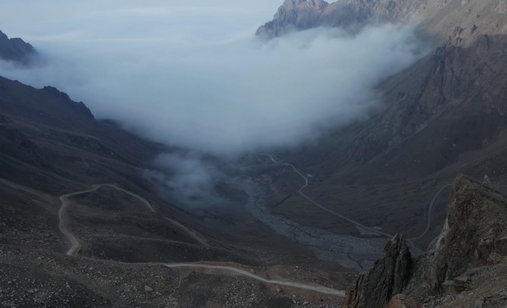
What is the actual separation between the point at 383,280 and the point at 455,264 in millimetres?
5727

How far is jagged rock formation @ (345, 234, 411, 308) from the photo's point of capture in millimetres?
35934

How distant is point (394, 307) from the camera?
2909 cm

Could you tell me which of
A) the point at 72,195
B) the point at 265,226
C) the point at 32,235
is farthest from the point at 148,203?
the point at 265,226

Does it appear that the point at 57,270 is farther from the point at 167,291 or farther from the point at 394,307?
the point at 394,307

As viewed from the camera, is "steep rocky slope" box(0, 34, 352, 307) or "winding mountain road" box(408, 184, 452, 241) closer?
"steep rocky slope" box(0, 34, 352, 307)

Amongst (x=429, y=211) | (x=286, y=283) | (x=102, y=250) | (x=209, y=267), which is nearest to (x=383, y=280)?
(x=286, y=283)

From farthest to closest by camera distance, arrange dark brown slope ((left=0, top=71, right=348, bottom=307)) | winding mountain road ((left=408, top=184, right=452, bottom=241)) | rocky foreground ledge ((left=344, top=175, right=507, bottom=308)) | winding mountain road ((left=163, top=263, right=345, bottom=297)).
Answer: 1. winding mountain road ((left=408, top=184, right=452, bottom=241))
2. winding mountain road ((left=163, top=263, right=345, bottom=297))
3. dark brown slope ((left=0, top=71, right=348, bottom=307))
4. rocky foreground ledge ((left=344, top=175, right=507, bottom=308))

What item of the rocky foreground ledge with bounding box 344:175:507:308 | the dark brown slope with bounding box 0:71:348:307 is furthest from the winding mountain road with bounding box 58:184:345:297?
the rocky foreground ledge with bounding box 344:175:507:308

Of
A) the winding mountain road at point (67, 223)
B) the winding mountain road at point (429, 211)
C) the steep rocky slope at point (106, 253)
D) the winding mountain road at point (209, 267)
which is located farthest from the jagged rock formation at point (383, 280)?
the winding mountain road at point (429, 211)

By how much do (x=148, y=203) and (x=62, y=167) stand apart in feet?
107

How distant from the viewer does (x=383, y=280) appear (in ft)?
121

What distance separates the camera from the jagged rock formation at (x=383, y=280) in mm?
35934

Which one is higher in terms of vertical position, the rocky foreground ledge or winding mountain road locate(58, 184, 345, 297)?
the rocky foreground ledge

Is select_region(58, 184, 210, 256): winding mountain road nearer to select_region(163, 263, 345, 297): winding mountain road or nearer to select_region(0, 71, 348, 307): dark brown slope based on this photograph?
select_region(0, 71, 348, 307): dark brown slope
